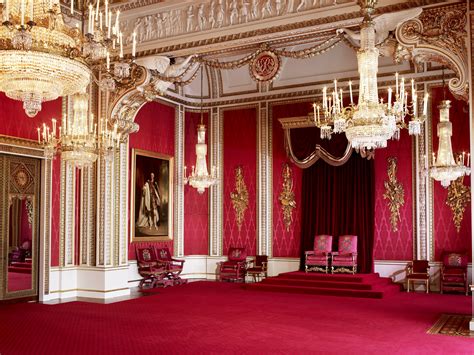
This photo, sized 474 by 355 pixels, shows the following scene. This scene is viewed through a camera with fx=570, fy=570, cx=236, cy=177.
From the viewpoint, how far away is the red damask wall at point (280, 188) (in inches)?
537

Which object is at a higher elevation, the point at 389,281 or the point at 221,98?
the point at 221,98

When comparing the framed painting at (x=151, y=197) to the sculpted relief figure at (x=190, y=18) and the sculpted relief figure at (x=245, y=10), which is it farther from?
the sculpted relief figure at (x=245, y=10)

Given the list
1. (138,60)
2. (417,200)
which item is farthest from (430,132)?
(138,60)

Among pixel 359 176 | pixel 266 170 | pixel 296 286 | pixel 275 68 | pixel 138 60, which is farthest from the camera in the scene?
pixel 266 170

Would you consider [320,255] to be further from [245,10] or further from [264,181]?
[245,10]

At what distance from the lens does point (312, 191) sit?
13.4 m

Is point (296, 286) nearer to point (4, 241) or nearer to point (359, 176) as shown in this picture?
point (359, 176)

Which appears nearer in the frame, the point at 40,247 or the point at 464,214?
the point at 40,247

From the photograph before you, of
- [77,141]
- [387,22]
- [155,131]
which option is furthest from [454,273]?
[77,141]

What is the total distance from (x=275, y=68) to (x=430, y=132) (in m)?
4.82

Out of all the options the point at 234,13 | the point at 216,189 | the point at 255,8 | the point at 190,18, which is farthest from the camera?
the point at 216,189

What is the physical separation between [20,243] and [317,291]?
18.6 feet

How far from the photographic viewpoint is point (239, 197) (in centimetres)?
1433

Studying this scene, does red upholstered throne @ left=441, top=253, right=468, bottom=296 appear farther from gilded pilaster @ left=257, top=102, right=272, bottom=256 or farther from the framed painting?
the framed painting
